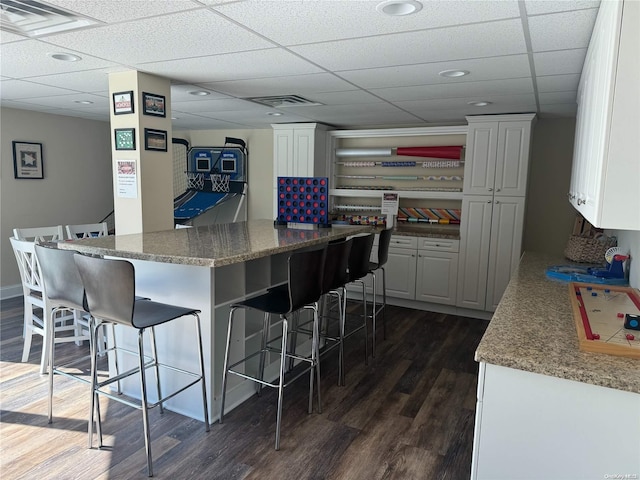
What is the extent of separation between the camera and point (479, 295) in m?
4.79

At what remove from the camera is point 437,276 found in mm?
4984

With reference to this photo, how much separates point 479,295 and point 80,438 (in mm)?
3886

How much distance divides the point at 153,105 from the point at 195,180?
361cm

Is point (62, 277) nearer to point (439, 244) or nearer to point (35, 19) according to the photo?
point (35, 19)

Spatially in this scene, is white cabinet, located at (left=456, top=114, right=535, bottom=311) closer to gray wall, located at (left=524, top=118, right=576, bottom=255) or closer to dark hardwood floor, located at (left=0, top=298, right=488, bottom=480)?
gray wall, located at (left=524, top=118, right=576, bottom=255)

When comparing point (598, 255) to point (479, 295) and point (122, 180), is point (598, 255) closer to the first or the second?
point (479, 295)

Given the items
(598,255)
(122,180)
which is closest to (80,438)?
(122,180)

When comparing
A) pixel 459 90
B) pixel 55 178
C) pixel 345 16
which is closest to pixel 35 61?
pixel 345 16

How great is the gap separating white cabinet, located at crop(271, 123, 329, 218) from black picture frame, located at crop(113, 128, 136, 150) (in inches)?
101

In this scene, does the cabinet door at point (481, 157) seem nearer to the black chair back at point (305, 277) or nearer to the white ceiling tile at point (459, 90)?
the white ceiling tile at point (459, 90)

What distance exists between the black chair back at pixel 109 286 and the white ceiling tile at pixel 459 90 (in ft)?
7.72

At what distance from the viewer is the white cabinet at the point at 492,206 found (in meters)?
4.46

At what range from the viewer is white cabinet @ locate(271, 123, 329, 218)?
17.9 feet

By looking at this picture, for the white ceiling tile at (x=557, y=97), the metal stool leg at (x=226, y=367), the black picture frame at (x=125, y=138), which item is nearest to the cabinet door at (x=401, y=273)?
the white ceiling tile at (x=557, y=97)
